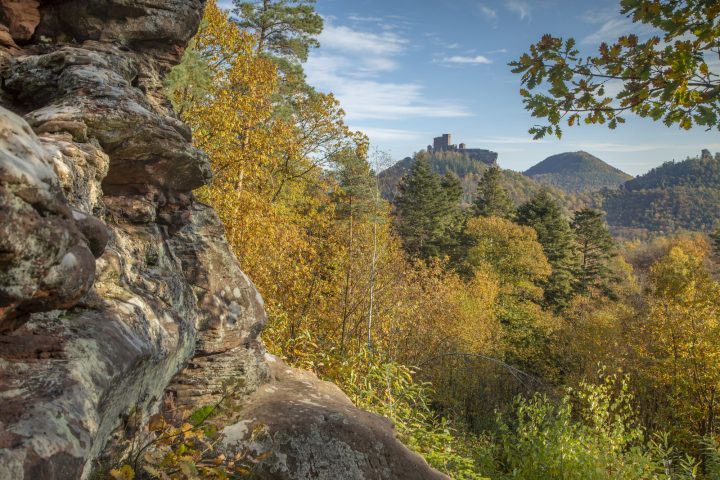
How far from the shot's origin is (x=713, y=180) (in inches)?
7352

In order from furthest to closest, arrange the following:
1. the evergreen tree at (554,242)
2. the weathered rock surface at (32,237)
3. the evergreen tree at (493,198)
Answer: the evergreen tree at (493,198) → the evergreen tree at (554,242) → the weathered rock surface at (32,237)

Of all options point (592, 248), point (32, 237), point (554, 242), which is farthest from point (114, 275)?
point (592, 248)

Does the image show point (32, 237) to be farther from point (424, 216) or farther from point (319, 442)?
point (424, 216)

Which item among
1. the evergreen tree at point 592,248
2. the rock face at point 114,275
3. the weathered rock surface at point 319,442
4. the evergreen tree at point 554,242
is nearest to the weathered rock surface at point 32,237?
the rock face at point 114,275

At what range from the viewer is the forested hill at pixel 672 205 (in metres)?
152

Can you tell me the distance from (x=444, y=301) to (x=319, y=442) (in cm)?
1978

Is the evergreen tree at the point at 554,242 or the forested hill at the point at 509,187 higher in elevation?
the forested hill at the point at 509,187

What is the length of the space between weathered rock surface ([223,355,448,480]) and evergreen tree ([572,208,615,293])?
42.1 meters

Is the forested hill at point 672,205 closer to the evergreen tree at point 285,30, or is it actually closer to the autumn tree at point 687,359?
the autumn tree at point 687,359

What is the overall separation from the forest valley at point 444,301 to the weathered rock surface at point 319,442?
1.61 metres

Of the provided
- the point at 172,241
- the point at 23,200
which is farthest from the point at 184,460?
the point at 172,241

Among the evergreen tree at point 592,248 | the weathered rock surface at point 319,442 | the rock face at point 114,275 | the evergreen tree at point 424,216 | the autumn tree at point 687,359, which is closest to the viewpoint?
the rock face at point 114,275

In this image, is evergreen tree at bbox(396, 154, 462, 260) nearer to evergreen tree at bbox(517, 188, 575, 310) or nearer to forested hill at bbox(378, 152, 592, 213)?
forested hill at bbox(378, 152, 592, 213)

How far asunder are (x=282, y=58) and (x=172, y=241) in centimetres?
1777
